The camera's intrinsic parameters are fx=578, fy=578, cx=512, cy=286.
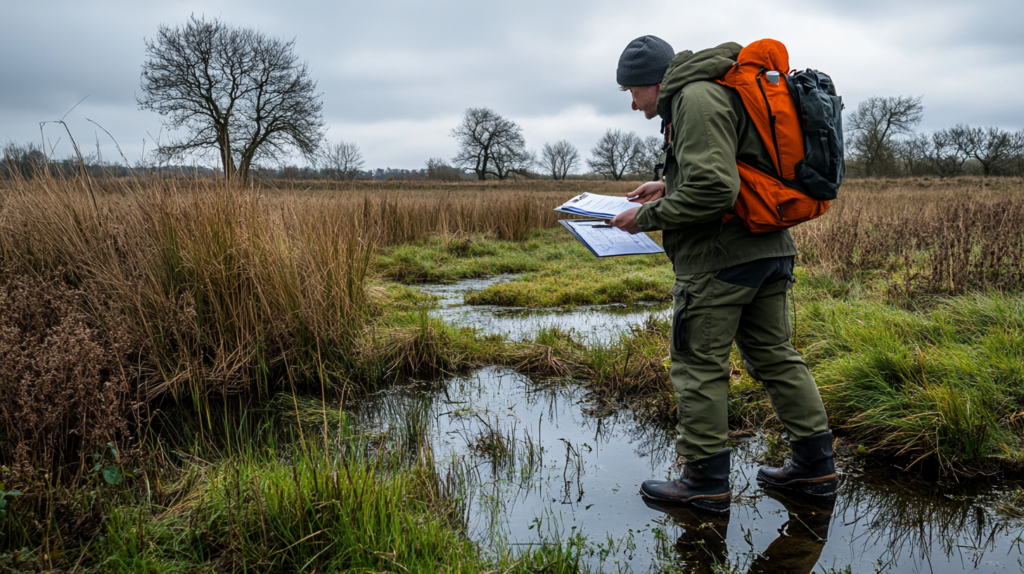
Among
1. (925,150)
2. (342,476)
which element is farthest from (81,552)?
(925,150)

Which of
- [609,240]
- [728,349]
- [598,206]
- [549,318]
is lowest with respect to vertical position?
[549,318]

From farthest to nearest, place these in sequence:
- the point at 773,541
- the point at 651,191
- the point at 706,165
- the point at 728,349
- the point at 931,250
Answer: the point at 931,250, the point at 651,191, the point at 728,349, the point at 773,541, the point at 706,165

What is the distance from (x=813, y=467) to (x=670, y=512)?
677 mm

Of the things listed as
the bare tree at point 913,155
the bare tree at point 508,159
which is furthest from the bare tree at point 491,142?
the bare tree at point 913,155

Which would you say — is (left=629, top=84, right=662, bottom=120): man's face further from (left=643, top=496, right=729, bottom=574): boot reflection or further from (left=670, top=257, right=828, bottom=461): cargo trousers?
(left=643, top=496, right=729, bottom=574): boot reflection

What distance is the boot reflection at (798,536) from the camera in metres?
2.07

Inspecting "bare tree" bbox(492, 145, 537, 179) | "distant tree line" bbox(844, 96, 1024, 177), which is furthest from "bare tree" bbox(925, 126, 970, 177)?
"bare tree" bbox(492, 145, 537, 179)

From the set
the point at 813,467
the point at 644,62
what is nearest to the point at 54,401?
the point at 644,62

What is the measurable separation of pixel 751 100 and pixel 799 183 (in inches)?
14.2

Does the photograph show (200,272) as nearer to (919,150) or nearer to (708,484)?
(708,484)

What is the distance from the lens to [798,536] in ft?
7.47

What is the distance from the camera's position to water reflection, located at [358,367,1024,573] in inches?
83.8

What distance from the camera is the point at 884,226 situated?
310 inches

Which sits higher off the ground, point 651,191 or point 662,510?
point 651,191
